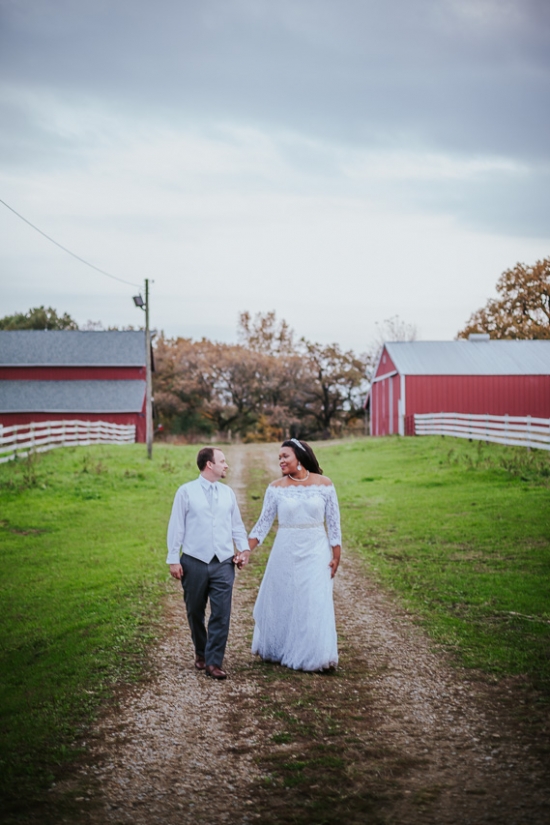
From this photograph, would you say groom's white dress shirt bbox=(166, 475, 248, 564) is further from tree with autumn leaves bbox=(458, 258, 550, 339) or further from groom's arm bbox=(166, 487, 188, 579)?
tree with autumn leaves bbox=(458, 258, 550, 339)

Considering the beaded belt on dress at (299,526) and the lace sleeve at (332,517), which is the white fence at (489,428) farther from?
the beaded belt on dress at (299,526)

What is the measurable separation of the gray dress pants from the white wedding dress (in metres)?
0.41

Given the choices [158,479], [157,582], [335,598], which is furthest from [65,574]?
[158,479]

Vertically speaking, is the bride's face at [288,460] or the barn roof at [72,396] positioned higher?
the barn roof at [72,396]

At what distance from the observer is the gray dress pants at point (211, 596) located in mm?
5598

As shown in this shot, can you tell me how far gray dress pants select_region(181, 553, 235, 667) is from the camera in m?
5.60

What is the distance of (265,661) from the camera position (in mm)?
5980

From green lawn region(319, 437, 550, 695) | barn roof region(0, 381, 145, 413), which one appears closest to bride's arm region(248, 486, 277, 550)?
green lawn region(319, 437, 550, 695)

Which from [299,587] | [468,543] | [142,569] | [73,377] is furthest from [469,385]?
[299,587]

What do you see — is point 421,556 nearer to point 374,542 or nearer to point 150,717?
point 374,542

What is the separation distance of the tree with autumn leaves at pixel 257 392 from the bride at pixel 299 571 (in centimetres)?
4428

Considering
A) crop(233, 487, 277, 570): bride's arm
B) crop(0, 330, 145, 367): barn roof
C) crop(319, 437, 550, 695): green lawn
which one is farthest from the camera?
crop(0, 330, 145, 367): barn roof

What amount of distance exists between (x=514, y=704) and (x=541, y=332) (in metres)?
49.3

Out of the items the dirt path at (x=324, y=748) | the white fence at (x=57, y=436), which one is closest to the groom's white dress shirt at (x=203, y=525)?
the dirt path at (x=324, y=748)
